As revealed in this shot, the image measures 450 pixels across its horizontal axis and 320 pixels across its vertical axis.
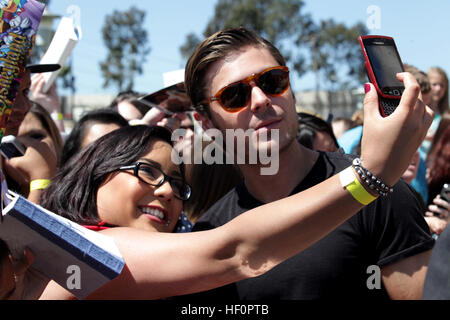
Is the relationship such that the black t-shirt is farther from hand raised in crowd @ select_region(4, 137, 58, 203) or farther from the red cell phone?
hand raised in crowd @ select_region(4, 137, 58, 203)

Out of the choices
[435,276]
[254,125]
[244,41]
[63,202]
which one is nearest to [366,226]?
[254,125]

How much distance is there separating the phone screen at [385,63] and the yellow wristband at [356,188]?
0.25m

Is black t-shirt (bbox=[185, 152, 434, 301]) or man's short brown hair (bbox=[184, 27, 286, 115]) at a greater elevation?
man's short brown hair (bbox=[184, 27, 286, 115])

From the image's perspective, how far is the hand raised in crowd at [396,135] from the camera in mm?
1167

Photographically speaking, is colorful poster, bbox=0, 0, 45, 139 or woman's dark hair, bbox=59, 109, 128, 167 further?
woman's dark hair, bbox=59, 109, 128, 167

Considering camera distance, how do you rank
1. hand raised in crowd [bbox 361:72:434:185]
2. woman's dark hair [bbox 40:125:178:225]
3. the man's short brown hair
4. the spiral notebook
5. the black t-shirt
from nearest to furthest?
hand raised in crowd [bbox 361:72:434:185] → the spiral notebook → the black t-shirt → woman's dark hair [bbox 40:125:178:225] → the man's short brown hair

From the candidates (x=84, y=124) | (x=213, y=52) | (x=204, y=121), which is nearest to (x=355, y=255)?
(x=204, y=121)

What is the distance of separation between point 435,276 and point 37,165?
9.71ft

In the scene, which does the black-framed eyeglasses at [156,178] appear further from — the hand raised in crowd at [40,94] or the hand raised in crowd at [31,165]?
the hand raised in crowd at [40,94]

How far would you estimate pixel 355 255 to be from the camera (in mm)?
1928

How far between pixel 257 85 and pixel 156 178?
1.97 ft

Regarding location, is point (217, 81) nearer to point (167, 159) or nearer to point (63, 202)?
point (167, 159)

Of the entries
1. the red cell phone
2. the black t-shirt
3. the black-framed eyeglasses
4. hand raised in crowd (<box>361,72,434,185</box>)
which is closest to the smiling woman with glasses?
the black-framed eyeglasses

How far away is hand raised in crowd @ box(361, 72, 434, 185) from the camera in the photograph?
1.17m
